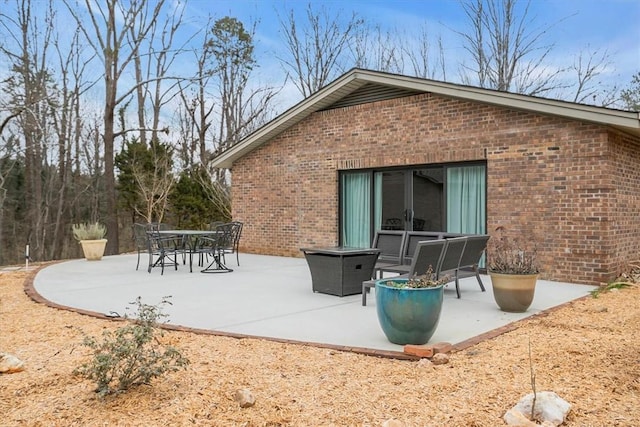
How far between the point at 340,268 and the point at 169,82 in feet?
65.7

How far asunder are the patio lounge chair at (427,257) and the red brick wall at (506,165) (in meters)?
3.41

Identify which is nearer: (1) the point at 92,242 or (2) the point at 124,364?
(2) the point at 124,364

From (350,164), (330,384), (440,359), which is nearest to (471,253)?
(440,359)

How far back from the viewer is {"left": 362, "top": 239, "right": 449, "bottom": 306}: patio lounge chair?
5.37 metres

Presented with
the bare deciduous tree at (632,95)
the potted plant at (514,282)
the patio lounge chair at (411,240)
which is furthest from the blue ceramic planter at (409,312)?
the bare deciduous tree at (632,95)

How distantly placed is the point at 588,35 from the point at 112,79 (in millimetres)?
18350

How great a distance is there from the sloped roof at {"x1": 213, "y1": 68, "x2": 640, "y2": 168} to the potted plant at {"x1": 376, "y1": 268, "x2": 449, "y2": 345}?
4.91 metres

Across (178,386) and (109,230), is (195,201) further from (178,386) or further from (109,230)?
(178,386)

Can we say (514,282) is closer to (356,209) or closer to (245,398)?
(245,398)

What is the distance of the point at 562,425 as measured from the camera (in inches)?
110

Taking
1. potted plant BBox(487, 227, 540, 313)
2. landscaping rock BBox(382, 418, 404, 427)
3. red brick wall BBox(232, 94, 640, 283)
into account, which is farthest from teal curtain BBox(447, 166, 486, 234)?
landscaping rock BBox(382, 418, 404, 427)

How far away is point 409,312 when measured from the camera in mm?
4191

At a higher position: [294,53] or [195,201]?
[294,53]

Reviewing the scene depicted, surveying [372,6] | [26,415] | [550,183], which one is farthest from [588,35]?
[26,415]
